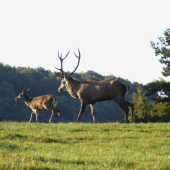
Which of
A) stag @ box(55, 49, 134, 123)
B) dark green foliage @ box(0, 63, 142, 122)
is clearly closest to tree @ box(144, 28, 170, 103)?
stag @ box(55, 49, 134, 123)

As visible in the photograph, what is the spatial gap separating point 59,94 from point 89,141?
95939 mm

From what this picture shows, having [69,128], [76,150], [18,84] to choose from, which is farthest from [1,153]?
[18,84]

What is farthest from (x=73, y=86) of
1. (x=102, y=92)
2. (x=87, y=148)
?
(x=87, y=148)

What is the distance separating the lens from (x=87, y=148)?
980 centimetres

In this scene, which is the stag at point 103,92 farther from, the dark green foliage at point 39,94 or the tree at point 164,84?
the dark green foliage at point 39,94

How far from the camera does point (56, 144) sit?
10.5m

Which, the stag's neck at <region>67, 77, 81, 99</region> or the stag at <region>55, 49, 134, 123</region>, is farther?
the stag's neck at <region>67, 77, 81, 99</region>

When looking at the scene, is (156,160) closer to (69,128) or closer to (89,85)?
(69,128)

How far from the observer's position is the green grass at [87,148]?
7.60 metres

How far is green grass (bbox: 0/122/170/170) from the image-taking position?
760 cm

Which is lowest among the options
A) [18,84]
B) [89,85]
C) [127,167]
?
[127,167]

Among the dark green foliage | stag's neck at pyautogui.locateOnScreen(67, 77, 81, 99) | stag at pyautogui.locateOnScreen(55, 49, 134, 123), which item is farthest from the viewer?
the dark green foliage

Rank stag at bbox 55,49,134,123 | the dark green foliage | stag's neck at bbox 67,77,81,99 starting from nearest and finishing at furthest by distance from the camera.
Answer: stag at bbox 55,49,134,123 < stag's neck at bbox 67,77,81,99 < the dark green foliage

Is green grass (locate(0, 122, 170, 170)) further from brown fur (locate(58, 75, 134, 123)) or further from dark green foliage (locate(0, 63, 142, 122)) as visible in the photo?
dark green foliage (locate(0, 63, 142, 122))
